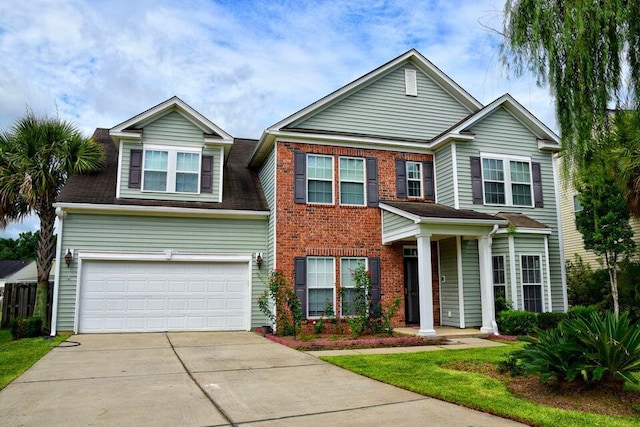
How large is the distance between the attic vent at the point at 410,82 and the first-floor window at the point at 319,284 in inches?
242

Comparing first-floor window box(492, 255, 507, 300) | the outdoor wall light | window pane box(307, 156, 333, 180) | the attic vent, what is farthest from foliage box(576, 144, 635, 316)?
the outdoor wall light

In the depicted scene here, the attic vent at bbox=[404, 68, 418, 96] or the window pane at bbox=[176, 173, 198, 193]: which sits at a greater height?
Answer: the attic vent at bbox=[404, 68, 418, 96]

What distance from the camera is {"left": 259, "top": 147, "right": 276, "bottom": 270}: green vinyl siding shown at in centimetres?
1416

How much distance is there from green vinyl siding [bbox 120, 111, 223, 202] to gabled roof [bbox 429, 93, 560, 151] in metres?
6.85

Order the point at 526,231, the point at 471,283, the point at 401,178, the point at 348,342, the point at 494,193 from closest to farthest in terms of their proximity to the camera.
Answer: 1. the point at 348,342
2. the point at 526,231
3. the point at 471,283
4. the point at 494,193
5. the point at 401,178

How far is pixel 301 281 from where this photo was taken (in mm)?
13727

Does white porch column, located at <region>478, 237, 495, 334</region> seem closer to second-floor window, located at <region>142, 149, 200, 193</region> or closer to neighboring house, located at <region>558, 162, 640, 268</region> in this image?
second-floor window, located at <region>142, 149, 200, 193</region>

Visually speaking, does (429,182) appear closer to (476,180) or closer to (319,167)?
(476,180)

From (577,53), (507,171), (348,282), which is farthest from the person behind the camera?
(507,171)

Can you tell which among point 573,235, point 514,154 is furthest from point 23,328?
point 573,235

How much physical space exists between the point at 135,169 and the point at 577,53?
39.0ft

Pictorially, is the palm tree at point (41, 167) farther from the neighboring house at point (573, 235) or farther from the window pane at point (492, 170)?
the neighboring house at point (573, 235)

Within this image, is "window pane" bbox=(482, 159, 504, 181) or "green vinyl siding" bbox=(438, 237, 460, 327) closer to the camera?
"green vinyl siding" bbox=(438, 237, 460, 327)

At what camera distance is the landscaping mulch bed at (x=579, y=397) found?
225 inches
